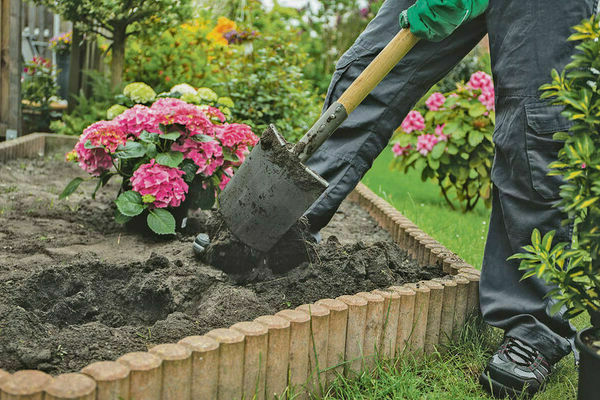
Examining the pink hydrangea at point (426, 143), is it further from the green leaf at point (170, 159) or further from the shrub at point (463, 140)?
the green leaf at point (170, 159)

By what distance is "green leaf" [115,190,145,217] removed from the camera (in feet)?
8.95

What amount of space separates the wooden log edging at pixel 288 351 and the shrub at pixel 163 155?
3.72 ft

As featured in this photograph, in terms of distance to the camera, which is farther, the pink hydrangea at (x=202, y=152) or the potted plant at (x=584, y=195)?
the pink hydrangea at (x=202, y=152)

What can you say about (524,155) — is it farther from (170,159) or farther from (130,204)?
(130,204)

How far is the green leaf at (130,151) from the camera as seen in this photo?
2.77m

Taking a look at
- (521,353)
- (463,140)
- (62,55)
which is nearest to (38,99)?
(62,55)

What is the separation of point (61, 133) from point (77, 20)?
1.01 metres

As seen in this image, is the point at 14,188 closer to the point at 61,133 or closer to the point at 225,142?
the point at 225,142

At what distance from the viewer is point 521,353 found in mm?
1931

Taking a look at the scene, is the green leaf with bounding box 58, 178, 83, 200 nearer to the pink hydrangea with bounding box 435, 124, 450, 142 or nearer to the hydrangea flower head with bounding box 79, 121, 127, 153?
the hydrangea flower head with bounding box 79, 121, 127, 153

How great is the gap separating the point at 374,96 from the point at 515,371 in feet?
3.64

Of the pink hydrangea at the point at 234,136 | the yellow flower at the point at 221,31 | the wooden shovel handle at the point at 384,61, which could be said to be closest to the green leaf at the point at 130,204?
the pink hydrangea at the point at 234,136

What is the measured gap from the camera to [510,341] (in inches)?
77.7

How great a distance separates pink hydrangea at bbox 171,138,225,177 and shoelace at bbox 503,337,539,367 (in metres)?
1.52
